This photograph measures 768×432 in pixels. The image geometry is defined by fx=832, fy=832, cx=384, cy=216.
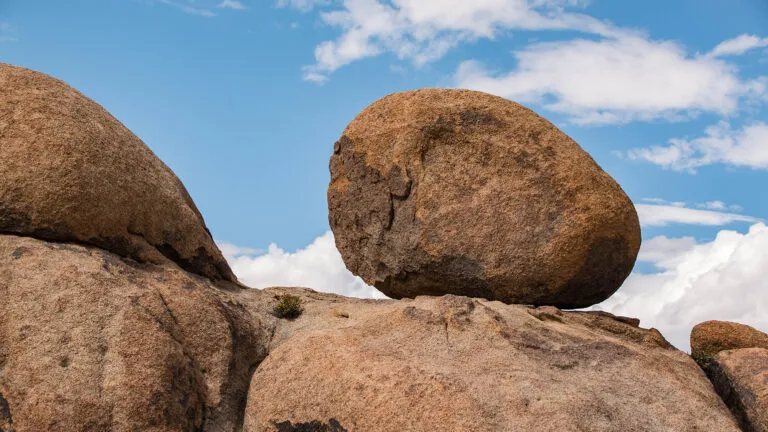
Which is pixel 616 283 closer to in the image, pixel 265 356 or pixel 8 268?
pixel 265 356

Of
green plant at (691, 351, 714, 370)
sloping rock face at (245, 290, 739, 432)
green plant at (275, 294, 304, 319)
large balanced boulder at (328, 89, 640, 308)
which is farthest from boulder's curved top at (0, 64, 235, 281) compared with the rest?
green plant at (691, 351, 714, 370)

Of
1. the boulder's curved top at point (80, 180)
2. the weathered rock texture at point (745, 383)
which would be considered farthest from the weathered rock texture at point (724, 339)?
the boulder's curved top at point (80, 180)

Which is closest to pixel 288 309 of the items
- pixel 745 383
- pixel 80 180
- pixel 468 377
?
Answer: pixel 80 180

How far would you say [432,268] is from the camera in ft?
44.9

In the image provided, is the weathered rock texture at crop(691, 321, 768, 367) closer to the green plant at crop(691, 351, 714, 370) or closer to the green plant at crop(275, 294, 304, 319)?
the green plant at crop(691, 351, 714, 370)

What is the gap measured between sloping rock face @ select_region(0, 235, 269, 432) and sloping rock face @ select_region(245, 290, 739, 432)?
610mm

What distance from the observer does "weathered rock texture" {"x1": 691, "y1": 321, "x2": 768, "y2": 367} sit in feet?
44.7

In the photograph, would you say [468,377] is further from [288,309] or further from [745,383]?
[745,383]

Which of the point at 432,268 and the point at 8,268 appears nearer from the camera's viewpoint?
the point at 8,268

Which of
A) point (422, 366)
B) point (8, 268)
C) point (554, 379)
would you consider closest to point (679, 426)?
point (554, 379)

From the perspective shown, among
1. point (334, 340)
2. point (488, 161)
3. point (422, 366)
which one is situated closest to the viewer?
point (422, 366)

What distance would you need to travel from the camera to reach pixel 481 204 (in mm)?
13297

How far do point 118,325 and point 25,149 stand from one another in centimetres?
303

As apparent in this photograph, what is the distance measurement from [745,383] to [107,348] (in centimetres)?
887
